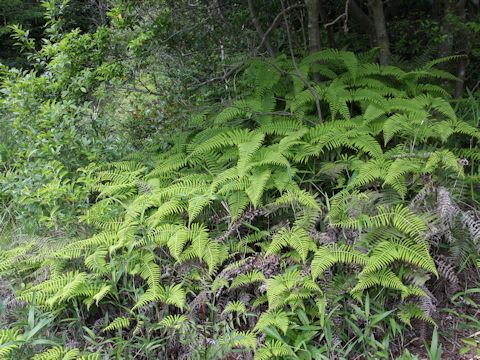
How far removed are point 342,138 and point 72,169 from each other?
112 inches

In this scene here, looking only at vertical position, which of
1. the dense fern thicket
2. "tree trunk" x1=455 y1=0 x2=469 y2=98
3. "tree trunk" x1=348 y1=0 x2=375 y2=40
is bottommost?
the dense fern thicket

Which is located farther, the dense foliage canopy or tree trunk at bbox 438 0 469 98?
tree trunk at bbox 438 0 469 98

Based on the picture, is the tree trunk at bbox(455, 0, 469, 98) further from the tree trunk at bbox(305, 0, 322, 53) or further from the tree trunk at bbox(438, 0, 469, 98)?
the tree trunk at bbox(305, 0, 322, 53)

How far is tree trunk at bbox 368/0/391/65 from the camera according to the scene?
515 centimetres

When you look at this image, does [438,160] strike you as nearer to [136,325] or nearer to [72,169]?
[136,325]

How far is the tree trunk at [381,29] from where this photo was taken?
5148mm

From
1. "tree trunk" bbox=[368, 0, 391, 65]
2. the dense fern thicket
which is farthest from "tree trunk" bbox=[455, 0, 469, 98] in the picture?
the dense fern thicket

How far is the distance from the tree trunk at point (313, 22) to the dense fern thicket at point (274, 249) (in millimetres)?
1041

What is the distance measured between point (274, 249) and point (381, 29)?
3290 millimetres

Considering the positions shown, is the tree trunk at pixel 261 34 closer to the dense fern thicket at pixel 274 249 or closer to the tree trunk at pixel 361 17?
the tree trunk at pixel 361 17

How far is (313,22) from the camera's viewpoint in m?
5.03

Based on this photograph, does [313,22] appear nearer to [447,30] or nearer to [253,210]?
[447,30]

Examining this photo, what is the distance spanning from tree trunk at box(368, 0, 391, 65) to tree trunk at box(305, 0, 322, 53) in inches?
26.4

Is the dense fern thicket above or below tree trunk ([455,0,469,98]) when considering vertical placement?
below
